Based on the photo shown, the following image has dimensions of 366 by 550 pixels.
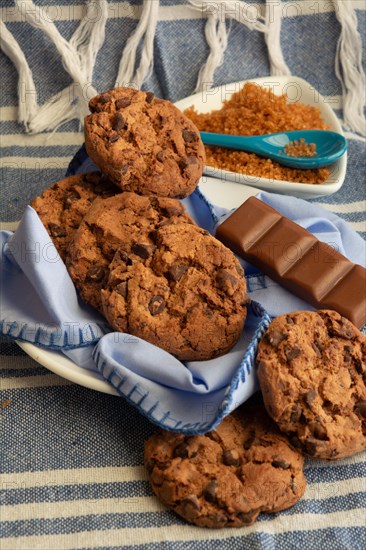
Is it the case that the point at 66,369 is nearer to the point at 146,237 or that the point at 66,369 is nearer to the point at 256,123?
the point at 146,237

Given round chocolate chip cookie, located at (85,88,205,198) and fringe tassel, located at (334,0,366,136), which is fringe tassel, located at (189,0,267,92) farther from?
round chocolate chip cookie, located at (85,88,205,198)

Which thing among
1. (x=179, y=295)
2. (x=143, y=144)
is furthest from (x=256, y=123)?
(x=179, y=295)

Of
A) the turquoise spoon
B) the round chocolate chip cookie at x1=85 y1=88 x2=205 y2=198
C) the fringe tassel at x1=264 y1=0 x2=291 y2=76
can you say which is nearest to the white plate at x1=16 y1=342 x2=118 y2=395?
the round chocolate chip cookie at x1=85 y1=88 x2=205 y2=198

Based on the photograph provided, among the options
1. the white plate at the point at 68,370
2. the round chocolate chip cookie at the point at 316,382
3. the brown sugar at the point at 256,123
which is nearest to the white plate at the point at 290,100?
the brown sugar at the point at 256,123

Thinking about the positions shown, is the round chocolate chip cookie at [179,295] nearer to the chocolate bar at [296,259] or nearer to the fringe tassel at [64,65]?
the chocolate bar at [296,259]

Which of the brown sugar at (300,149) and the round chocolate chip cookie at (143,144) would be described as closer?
the round chocolate chip cookie at (143,144)

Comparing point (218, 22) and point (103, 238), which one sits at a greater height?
point (218, 22)

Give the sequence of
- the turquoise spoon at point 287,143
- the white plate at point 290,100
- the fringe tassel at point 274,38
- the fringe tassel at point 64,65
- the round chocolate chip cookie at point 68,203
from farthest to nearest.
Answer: the fringe tassel at point 274,38, the fringe tassel at point 64,65, the turquoise spoon at point 287,143, the white plate at point 290,100, the round chocolate chip cookie at point 68,203

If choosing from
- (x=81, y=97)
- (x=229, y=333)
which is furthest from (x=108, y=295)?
(x=81, y=97)
